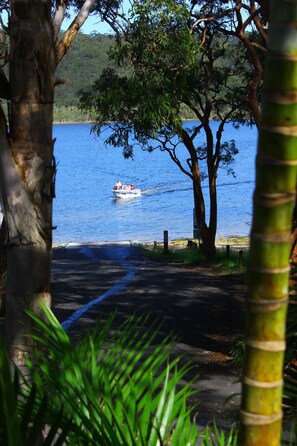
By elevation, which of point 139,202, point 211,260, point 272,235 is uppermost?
point 272,235

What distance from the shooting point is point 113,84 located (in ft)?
52.7

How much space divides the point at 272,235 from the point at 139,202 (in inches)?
2464

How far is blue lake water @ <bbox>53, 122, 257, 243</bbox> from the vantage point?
48.3 meters

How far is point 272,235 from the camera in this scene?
5.56ft

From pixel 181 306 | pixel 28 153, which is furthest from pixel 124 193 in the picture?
pixel 28 153

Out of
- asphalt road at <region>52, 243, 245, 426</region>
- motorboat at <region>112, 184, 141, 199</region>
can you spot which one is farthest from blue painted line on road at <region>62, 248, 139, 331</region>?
motorboat at <region>112, 184, 141, 199</region>

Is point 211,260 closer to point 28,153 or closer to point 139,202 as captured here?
point 28,153

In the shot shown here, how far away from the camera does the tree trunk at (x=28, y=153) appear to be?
12.6 feet

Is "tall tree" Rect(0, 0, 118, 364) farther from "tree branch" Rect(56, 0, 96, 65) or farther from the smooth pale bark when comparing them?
"tree branch" Rect(56, 0, 96, 65)

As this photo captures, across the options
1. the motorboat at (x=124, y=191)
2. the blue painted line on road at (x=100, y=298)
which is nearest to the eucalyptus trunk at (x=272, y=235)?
the blue painted line on road at (x=100, y=298)

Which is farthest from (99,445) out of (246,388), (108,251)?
(108,251)

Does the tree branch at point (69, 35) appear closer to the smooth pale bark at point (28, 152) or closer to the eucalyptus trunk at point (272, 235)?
the smooth pale bark at point (28, 152)

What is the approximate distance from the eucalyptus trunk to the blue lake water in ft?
77.7

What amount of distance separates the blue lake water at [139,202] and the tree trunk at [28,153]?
21.7 metres
